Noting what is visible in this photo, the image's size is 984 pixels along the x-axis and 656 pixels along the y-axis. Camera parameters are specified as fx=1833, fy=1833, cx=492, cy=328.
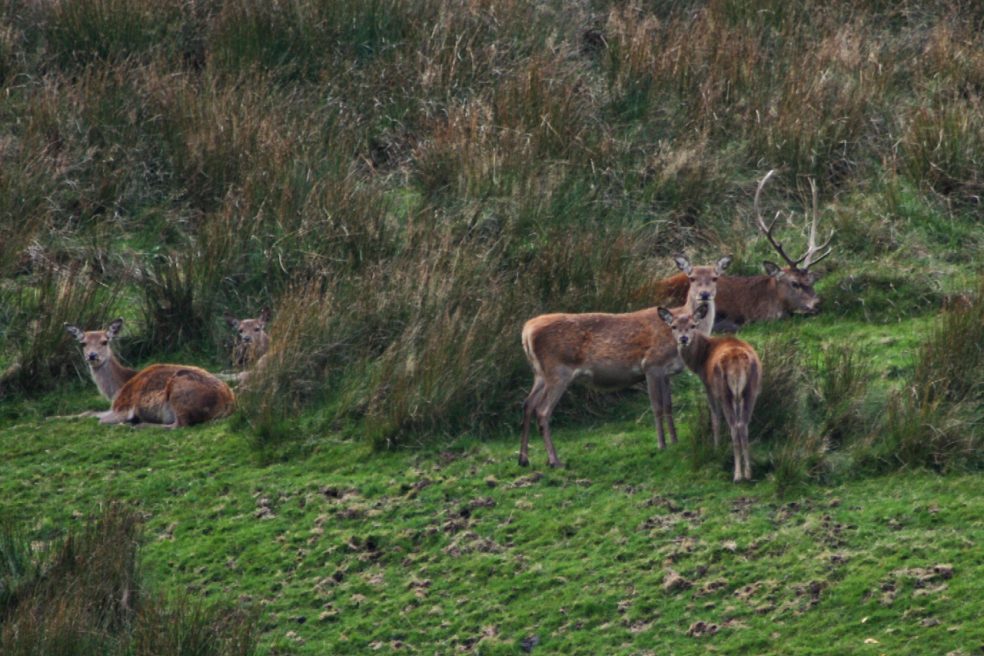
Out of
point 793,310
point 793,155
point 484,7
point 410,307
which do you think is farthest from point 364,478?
point 484,7

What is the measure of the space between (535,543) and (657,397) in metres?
1.35

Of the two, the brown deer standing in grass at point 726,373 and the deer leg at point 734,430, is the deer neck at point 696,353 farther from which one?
the deer leg at point 734,430

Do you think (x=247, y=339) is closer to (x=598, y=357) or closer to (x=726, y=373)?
(x=598, y=357)

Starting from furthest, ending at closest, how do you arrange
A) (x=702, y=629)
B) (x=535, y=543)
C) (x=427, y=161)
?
(x=427, y=161) < (x=535, y=543) < (x=702, y=629)

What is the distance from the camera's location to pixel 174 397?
1123 cm

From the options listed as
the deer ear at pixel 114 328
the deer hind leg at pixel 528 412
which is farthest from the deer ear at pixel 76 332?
the deer hind leg at pixel 528 412

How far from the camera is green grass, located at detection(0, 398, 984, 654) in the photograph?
8.09 meters

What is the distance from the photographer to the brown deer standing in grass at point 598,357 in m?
10.0

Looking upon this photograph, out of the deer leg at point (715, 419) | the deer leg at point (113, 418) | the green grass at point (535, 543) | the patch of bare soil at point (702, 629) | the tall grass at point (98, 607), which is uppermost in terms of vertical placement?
the deer leg at point (715, 419)

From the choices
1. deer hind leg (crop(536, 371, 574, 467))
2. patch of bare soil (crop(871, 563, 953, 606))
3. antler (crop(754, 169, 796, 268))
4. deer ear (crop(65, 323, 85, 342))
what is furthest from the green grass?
antler (crop(754, 169, 796, 268))

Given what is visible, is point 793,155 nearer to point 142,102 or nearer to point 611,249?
point 611,249

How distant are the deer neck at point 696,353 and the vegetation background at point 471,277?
38cm

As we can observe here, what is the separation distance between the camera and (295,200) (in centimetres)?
1319

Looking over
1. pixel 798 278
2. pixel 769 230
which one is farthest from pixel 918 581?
pixel 769 230
